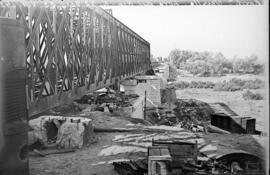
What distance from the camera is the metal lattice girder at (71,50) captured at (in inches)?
110

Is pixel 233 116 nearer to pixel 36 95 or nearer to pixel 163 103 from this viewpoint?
pixel 163 103

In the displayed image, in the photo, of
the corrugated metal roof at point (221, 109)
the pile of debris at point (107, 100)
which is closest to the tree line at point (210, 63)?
→ the corrugated metal roof at point (221, 109)

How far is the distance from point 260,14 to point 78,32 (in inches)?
72.3

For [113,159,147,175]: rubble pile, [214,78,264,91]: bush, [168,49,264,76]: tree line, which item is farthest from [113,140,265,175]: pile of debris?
[168,49,264,76]: tree line

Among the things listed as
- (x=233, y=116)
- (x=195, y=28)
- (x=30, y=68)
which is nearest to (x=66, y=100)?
(x=30, y=68)

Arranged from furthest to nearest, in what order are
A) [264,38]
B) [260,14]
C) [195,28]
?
[195,28] → [260,14] → [264,38]

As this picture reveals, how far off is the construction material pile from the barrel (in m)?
1.56

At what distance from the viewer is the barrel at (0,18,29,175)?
2568mm

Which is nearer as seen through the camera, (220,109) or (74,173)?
(74,173)

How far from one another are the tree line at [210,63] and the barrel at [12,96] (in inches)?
60.0

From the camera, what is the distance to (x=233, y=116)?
3035 millimetres

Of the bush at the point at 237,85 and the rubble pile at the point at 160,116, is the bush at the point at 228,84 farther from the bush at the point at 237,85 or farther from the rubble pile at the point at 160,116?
the rubble pile at the point at 160,116

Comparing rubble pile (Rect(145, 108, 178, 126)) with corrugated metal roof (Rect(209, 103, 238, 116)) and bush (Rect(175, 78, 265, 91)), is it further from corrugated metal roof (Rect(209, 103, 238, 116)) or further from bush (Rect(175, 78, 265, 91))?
corrugated metal roof (Rect(209, 103, 238, 116))

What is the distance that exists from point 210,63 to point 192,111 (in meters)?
0.55
